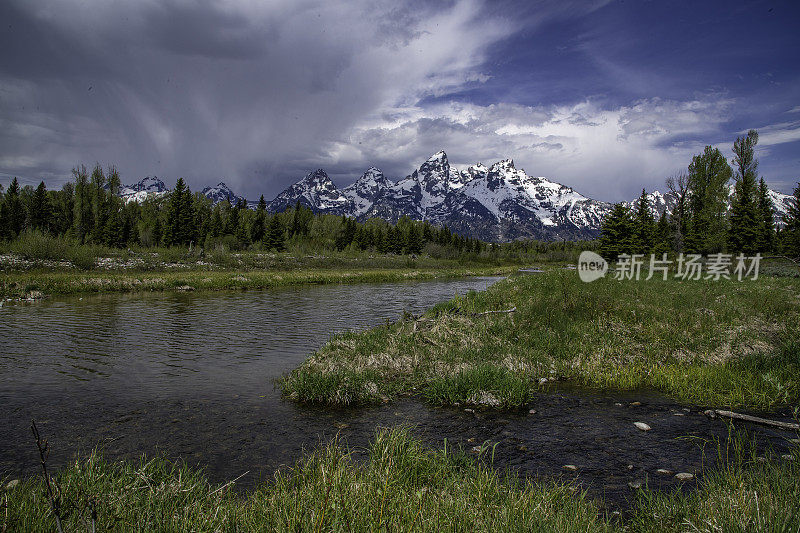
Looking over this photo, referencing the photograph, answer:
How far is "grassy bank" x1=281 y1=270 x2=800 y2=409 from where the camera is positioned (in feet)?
30.5

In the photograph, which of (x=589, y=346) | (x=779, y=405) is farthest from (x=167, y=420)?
(x=779, y=405)

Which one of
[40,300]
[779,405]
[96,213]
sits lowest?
[40,300]

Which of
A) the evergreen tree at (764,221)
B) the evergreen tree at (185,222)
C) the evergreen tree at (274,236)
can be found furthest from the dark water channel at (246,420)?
the evergreen tree at (274,236)

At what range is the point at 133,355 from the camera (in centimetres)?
1355

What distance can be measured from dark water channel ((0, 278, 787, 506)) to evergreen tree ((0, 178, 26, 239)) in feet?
261

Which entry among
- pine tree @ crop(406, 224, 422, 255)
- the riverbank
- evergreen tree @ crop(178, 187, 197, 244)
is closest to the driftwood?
the riverbank

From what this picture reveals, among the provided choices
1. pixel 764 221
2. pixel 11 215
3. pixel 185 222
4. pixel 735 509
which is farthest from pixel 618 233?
pixel 11 215

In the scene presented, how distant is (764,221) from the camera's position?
2291 inches

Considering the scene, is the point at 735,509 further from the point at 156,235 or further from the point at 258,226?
the point at 258,226

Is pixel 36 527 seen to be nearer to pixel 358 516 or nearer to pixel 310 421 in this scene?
pixel 358 516

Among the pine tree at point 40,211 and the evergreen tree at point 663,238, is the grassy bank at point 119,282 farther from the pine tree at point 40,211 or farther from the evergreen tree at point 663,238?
the pine tree at point 40,211

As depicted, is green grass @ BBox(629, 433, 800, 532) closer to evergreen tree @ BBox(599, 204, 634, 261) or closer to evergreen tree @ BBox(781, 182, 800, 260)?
evergreen tree @ BBox(599, 204, 634, 261)

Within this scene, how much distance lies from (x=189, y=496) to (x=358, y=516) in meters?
2.04

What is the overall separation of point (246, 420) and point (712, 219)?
245ft
